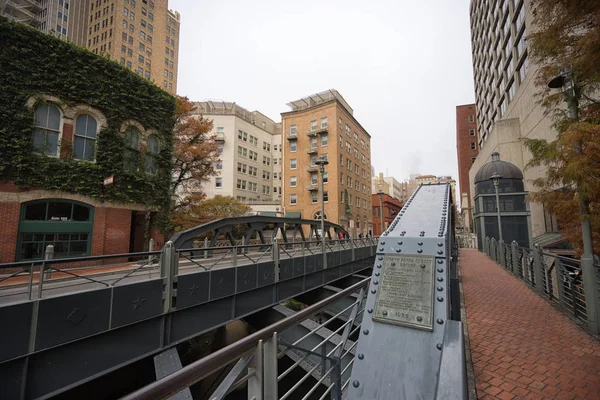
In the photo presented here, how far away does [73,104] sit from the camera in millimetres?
16047

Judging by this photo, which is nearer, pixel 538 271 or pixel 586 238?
pixel 586 238

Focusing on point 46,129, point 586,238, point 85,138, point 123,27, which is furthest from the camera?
point 123,27

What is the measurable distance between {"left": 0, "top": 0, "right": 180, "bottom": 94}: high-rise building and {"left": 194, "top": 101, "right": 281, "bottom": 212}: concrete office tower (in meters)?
15.7

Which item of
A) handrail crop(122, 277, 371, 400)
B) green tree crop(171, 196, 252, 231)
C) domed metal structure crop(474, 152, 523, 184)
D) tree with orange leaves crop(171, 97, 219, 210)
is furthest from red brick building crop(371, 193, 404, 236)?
handrail crop(122, 277, 371, 400)

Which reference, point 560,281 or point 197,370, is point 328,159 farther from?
point 197,370

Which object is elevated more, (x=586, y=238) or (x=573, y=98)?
(x=573, y=98)

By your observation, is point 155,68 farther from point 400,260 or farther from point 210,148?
point 400,260

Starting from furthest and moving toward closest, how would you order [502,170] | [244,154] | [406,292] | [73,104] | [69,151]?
[244,154]
[502,170]
[73,104]
[69,151]
[406,292]

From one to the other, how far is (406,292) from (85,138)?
19.7 metres

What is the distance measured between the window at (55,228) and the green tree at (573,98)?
791 inches

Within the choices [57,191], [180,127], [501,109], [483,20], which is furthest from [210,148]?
[483,20]

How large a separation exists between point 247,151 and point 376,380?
53.1 metres

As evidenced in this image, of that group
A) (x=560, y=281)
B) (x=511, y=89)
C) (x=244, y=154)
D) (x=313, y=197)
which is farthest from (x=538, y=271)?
(x=244, y=154)

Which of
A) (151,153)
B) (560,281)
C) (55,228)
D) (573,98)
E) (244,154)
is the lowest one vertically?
(560,281)
